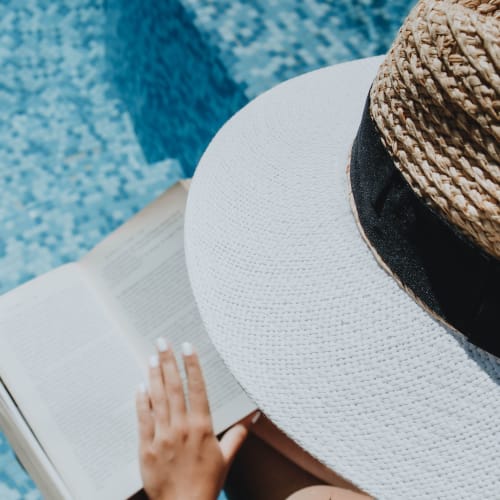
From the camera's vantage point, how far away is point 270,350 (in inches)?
18.6

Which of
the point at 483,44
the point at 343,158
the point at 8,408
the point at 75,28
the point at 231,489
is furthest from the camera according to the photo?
the point at 75,28

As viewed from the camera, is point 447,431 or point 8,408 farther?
point 8,408

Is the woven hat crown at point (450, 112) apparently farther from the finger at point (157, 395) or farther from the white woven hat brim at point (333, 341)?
the finger at point (157, 395)

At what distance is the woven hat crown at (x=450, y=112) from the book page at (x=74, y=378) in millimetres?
681

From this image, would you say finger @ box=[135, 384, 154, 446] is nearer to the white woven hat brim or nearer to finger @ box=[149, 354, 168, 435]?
finger @ box=[149, 354, 168, 435]

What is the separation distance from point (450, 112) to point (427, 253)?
102 millimetres

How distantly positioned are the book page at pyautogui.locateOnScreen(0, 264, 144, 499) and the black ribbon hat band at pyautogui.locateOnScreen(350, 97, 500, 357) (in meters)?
0.62

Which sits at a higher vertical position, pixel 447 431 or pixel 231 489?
pixel 447 431

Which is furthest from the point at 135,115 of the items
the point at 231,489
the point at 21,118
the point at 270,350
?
the point at 270,350

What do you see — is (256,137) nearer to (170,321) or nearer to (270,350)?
(270,350)

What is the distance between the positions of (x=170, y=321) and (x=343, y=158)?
1.64ft

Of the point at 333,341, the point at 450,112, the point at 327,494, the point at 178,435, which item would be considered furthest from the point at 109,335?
the point at 450,112

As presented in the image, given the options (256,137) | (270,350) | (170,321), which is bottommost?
(170,321)

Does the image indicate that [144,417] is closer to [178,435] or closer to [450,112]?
[178,435]
